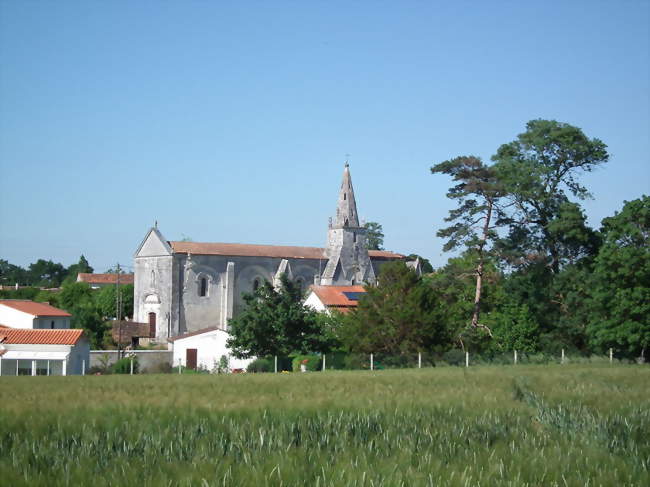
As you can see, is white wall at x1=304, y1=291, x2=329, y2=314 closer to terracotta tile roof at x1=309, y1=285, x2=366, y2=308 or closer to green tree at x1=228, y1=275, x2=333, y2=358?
terracotta tile roof at x1=309, y1=285, x2=366, y2=308

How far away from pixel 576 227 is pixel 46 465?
126ft

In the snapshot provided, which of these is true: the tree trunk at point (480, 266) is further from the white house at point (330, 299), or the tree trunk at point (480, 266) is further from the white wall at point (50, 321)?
the white wall at point (50, 321)

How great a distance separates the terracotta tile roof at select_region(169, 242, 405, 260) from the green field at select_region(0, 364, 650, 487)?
50.1 m

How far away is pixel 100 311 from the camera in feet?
259

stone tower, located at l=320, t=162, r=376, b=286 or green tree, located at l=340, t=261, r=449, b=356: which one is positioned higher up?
stone tower, located at l=320, t=162, r=376, b=286

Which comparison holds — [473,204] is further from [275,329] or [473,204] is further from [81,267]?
[81,267]

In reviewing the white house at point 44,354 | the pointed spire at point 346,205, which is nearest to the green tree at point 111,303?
the pointed spire at point 346,205

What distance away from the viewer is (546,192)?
4566cm

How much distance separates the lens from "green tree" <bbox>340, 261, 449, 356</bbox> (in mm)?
37312

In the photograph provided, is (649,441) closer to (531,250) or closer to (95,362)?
(531,250)

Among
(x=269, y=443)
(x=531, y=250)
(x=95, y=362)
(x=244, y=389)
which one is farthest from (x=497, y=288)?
(x=269, y=443)

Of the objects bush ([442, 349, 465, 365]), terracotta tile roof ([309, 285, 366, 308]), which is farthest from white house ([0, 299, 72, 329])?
bush ([442, 349, 465, 365])

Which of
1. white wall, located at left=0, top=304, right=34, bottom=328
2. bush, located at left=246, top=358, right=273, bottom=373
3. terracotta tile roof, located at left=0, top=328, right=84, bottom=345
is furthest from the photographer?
white wall, located at left=0, top=304, right=34, bottom=328

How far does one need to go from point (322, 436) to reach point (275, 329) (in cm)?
3158
